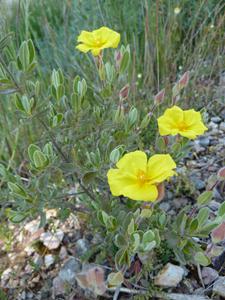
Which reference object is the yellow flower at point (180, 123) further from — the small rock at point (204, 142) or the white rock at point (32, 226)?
the white rock at point (32, 226)

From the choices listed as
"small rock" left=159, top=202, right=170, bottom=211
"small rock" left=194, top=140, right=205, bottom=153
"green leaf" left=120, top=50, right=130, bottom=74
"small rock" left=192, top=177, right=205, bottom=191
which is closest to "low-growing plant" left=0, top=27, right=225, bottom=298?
"green leaf" left=120, top=50, right=130, bottom=74

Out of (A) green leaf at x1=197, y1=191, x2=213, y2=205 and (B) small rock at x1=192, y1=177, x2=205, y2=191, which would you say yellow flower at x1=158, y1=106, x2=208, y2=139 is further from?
(B) small rock at x1=192, y1=177, x2=205, y2=191

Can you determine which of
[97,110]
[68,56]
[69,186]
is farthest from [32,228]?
[68,56]

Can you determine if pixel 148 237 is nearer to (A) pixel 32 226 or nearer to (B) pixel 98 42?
(B) pixel 98 42

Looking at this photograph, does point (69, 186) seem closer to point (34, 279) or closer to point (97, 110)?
point (34, 279)

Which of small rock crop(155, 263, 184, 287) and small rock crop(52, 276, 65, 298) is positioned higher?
small rock crop(155, 263, 184, 287)

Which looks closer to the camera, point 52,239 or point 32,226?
point 52,239

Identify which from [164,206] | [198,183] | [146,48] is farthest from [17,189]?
[146,48]
